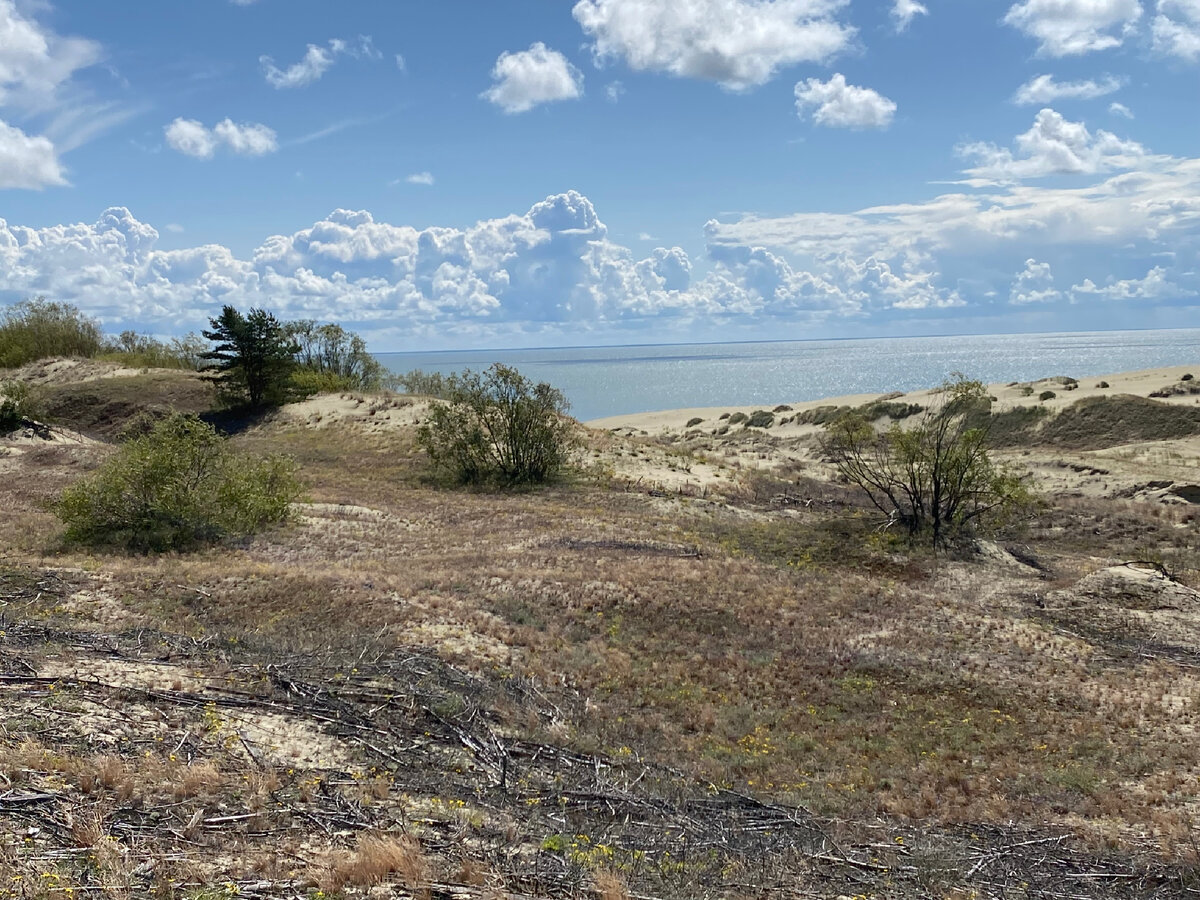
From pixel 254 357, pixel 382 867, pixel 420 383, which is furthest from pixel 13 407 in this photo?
pixel 382 867

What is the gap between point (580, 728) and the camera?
12.8 meters

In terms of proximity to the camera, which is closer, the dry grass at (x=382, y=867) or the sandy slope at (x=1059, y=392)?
the dry grass at (x=382, y=867)

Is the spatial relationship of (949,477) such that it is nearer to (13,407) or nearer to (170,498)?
(170,498)

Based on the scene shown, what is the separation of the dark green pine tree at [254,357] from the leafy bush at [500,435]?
23.1 metres

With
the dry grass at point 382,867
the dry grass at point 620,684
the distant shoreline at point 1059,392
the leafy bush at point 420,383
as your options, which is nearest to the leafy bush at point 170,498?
the dry grass at point 620,684

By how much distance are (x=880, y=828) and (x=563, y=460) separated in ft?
101

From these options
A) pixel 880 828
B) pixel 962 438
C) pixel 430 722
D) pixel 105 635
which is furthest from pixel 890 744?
pixel 962 438

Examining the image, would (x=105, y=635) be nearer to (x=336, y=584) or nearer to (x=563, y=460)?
(x=336, y=584)

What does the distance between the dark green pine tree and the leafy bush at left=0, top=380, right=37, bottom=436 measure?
12.2m

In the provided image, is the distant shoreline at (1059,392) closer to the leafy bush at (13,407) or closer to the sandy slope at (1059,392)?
the sandy slope at (1059,392)

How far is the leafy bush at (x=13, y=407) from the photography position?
44719 mm

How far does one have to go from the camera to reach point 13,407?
4500cm

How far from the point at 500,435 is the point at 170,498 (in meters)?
18.3

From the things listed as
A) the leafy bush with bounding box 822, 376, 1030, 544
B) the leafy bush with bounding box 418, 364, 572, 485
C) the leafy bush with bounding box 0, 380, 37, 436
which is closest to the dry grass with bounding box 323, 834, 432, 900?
the leafy bush with bounding box 822, 376, 1030, 544
